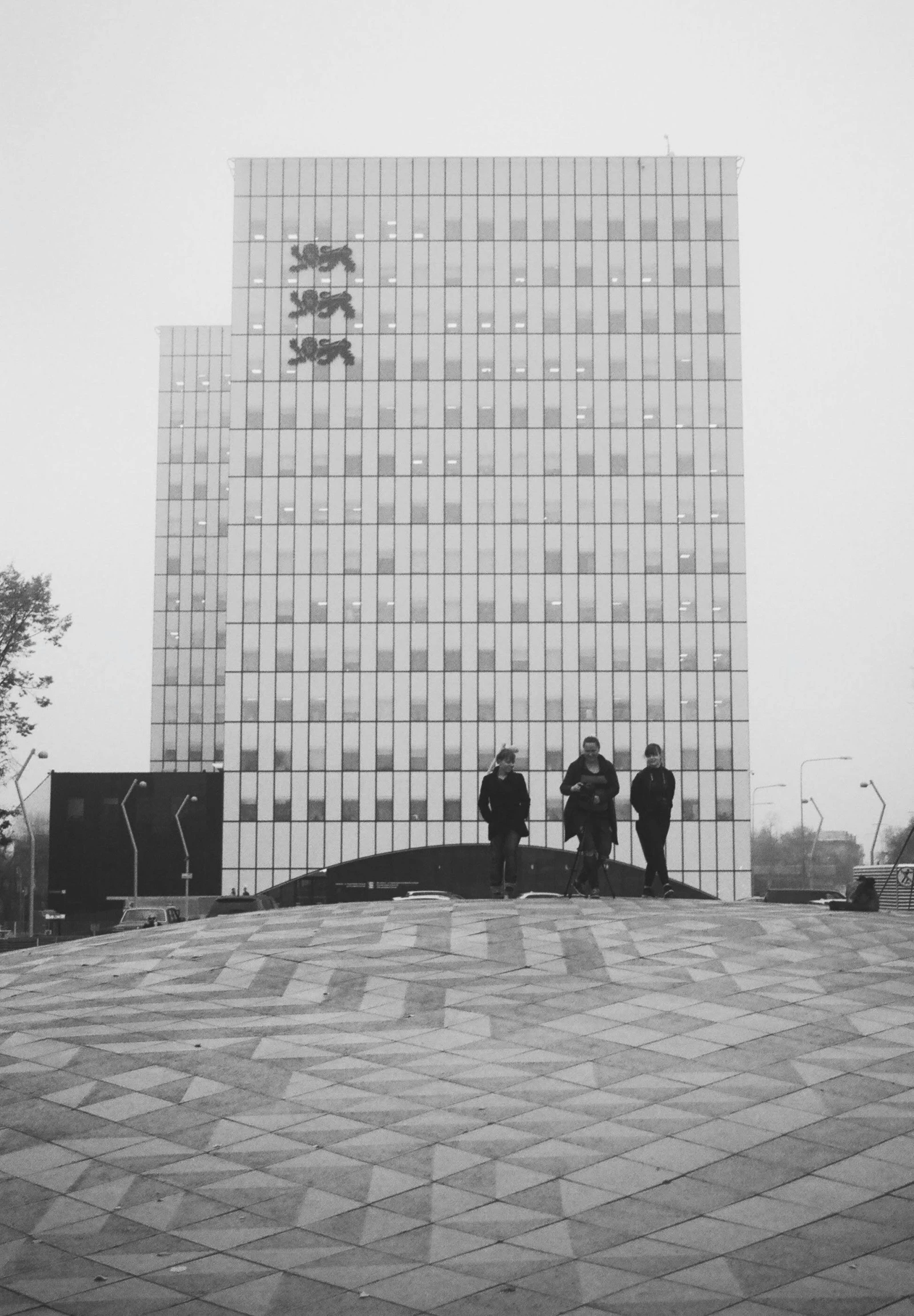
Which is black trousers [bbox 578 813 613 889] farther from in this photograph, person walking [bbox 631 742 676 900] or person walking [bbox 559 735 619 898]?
person walking [bbox 631 742 676 900]

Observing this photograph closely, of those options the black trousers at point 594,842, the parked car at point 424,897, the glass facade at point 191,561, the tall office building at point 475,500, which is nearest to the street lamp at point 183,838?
the tall office building at point 475,500

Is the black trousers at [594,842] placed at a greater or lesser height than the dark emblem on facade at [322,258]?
lesser

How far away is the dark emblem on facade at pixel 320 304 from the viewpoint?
82.9 m

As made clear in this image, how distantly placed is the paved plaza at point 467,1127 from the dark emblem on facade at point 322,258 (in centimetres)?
7278

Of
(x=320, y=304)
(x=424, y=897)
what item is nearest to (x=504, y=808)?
(x=424, y=897)

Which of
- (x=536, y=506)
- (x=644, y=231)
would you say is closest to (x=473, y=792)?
(x=536, y=506)

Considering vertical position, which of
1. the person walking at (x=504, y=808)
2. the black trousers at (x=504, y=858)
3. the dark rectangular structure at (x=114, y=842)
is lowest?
the dark rectangular structure at (x=114, y=842)

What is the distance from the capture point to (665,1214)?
827 cm

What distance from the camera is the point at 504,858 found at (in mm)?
19609

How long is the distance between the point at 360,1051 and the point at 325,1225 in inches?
129

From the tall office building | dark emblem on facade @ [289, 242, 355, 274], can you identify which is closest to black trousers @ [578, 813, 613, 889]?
the tall office building

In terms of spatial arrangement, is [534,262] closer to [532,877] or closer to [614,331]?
[614,331]

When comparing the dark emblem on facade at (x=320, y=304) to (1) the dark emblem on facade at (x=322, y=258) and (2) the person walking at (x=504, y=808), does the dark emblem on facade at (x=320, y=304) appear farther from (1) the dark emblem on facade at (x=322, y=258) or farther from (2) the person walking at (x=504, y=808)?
(2) the person walking at (x=504, y=808)

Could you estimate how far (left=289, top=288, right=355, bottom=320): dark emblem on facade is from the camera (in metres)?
82.9
